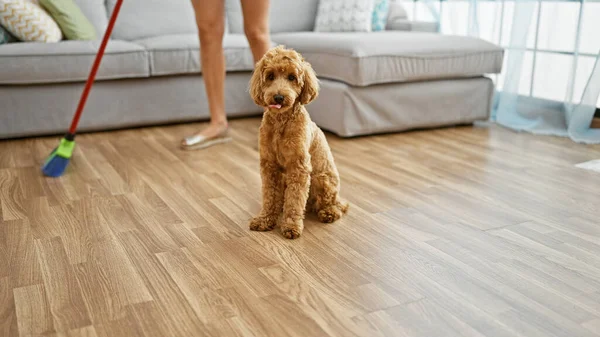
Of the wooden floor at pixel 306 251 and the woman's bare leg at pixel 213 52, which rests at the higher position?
the woman's bare leg at pixel 213 52

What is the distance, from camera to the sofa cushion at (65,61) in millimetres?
2854

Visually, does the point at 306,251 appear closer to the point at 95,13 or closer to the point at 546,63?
the point at 546,63

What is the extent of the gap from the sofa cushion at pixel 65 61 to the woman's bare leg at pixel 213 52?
513mm

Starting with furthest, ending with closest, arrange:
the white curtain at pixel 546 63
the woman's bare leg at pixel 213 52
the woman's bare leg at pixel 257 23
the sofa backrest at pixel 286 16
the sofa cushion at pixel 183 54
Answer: the sofa backrest at pixel 286 16 → the sofa cushion at pixel 183 54 → the white curtain at pixel 546 63 → the woman's bare leg at pixel 213 52 → the woman's bare leg at pixel 257 23

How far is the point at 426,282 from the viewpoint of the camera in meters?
1.45

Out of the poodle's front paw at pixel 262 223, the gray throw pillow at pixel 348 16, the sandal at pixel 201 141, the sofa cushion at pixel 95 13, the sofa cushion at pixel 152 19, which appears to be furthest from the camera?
the gray throw pillow at pixel 348 16

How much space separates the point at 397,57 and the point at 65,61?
1630 mm

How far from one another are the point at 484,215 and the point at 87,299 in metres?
1.22

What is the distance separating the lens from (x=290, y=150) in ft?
5.62

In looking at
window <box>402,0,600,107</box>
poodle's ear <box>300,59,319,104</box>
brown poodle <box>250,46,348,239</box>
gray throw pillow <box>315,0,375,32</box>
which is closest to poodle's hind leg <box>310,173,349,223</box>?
brown poodle <box>250,46,348,239</box>

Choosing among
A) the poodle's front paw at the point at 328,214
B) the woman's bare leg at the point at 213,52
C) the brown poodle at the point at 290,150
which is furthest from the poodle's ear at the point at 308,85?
the woman's bare leg at the point at 213,52

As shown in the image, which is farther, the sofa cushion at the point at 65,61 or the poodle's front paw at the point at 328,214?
the sofa cushion at the point at 65,61

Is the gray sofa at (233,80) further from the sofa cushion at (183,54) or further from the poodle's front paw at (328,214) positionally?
the poodle's front paw at (328,214)

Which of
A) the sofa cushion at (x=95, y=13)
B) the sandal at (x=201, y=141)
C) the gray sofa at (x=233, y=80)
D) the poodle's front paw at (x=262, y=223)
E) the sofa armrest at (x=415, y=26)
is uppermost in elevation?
the sofa cushion at (x=95, y=13)
